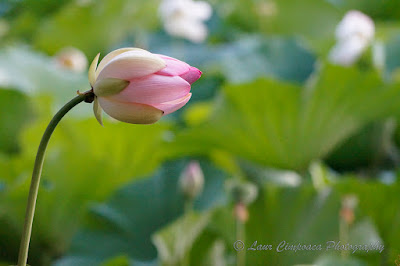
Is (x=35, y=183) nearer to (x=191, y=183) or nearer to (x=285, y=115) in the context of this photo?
(x=191, y=183)

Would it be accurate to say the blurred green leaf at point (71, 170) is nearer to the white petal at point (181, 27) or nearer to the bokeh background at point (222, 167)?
the bokeh background at point (222, 167)

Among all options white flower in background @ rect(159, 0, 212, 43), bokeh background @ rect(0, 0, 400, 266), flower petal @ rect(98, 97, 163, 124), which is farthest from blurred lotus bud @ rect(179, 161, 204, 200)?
white flower in background @ rect(159, 0, 212, 43)

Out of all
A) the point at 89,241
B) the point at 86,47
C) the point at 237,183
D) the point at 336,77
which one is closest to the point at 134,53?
the point at 237,183

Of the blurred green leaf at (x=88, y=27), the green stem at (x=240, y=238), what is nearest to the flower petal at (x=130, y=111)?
the green stem at (x=240, y=238)

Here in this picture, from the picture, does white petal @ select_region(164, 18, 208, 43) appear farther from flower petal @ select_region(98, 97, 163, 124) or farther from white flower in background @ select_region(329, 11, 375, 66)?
flower petal @ select_region(98, 97, 163, 124)


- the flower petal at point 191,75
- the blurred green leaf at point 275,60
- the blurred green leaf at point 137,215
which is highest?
the flower petal at point 191,75

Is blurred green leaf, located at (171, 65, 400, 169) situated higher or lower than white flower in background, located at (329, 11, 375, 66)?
lower

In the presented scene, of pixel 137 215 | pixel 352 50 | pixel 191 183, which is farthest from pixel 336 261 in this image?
pixel 352 50
